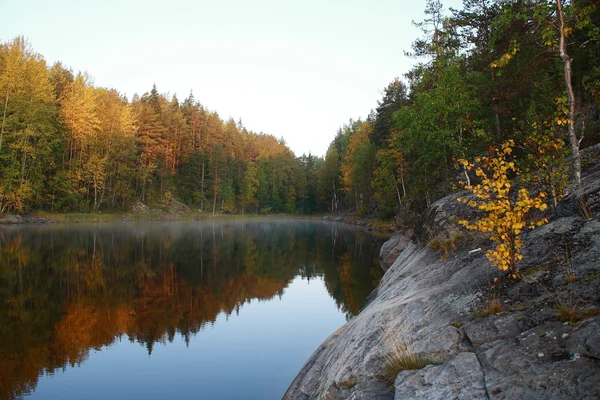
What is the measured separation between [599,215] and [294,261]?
25.8m

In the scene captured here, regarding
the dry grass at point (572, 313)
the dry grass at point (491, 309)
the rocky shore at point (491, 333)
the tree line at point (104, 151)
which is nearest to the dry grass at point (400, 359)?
the rocky shore at point (491, 333)

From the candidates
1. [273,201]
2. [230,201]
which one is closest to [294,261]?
[230,201]

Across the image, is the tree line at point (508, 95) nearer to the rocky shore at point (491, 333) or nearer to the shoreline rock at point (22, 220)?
the rocky shore at point (491, 333)

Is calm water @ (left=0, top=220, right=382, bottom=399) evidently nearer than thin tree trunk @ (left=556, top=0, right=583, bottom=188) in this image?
No

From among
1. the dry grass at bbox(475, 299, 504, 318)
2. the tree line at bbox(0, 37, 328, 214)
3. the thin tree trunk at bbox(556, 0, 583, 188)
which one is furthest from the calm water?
the tree line at bbox(0, 37, 328, 214)

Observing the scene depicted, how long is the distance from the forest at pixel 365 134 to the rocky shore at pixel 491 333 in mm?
2351

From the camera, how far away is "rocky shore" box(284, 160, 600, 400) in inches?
155

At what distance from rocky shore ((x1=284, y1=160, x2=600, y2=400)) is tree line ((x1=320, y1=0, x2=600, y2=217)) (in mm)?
2215

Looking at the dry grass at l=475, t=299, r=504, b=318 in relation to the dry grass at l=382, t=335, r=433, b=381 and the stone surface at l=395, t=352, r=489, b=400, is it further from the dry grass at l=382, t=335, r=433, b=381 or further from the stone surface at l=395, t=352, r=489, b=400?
the dry grass at l=382, t=335, r=433, b=381

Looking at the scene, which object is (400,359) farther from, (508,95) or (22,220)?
(22,220)

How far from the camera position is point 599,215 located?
6.41 m

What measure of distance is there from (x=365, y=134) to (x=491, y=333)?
7560cm

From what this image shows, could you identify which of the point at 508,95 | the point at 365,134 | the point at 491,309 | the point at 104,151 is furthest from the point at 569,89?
the point at 104,151

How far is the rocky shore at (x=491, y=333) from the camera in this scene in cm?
395
